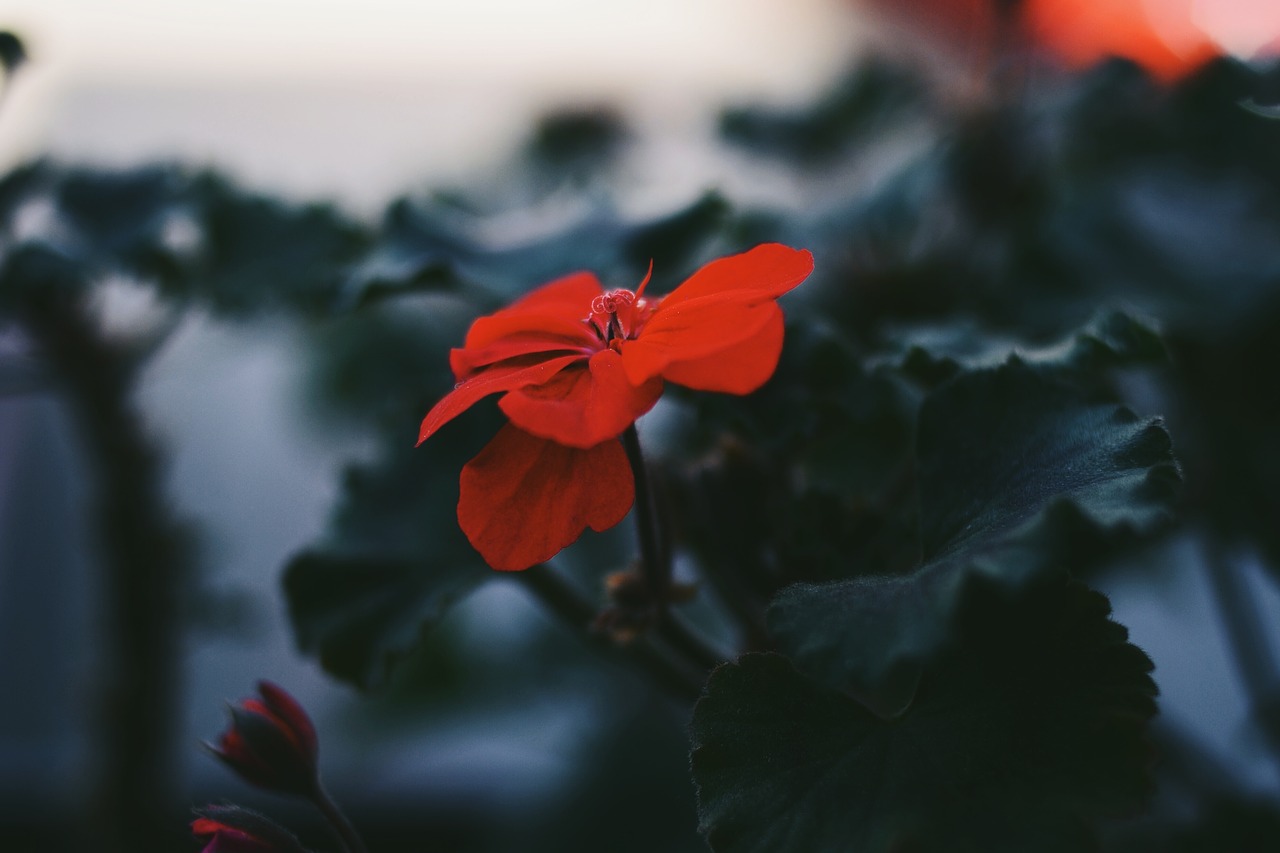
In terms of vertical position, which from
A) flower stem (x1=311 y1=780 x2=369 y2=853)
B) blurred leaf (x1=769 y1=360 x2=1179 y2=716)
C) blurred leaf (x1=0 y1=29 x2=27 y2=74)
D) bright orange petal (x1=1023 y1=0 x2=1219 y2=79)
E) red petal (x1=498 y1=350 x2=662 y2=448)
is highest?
blurred leaf (x1=0 y1=29 x2=27 y2=74)

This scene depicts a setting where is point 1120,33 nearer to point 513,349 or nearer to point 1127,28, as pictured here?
point 1127,28

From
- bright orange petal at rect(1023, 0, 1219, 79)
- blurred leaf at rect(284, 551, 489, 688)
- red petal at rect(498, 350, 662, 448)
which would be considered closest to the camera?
red petal at rect(498, 350, 662, 448)

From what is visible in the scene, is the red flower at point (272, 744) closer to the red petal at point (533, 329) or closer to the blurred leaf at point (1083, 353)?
the red petal at point (533, 329)

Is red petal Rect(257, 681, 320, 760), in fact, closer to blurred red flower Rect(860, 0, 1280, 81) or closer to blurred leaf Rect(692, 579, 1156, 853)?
blurred leaf Rect(692, 579, 1156, 853)

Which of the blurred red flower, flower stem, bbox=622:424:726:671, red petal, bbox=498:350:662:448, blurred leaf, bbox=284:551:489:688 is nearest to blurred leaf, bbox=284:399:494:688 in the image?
blurred leaf, bbox=284:551:489:688

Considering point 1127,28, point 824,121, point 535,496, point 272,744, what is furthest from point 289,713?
point 1127,28

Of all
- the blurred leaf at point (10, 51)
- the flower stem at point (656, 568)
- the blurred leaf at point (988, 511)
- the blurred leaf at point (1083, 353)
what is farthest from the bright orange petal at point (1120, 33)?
the blurred leaf at point (10, 51)

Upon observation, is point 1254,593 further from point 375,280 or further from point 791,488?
point 375,280
